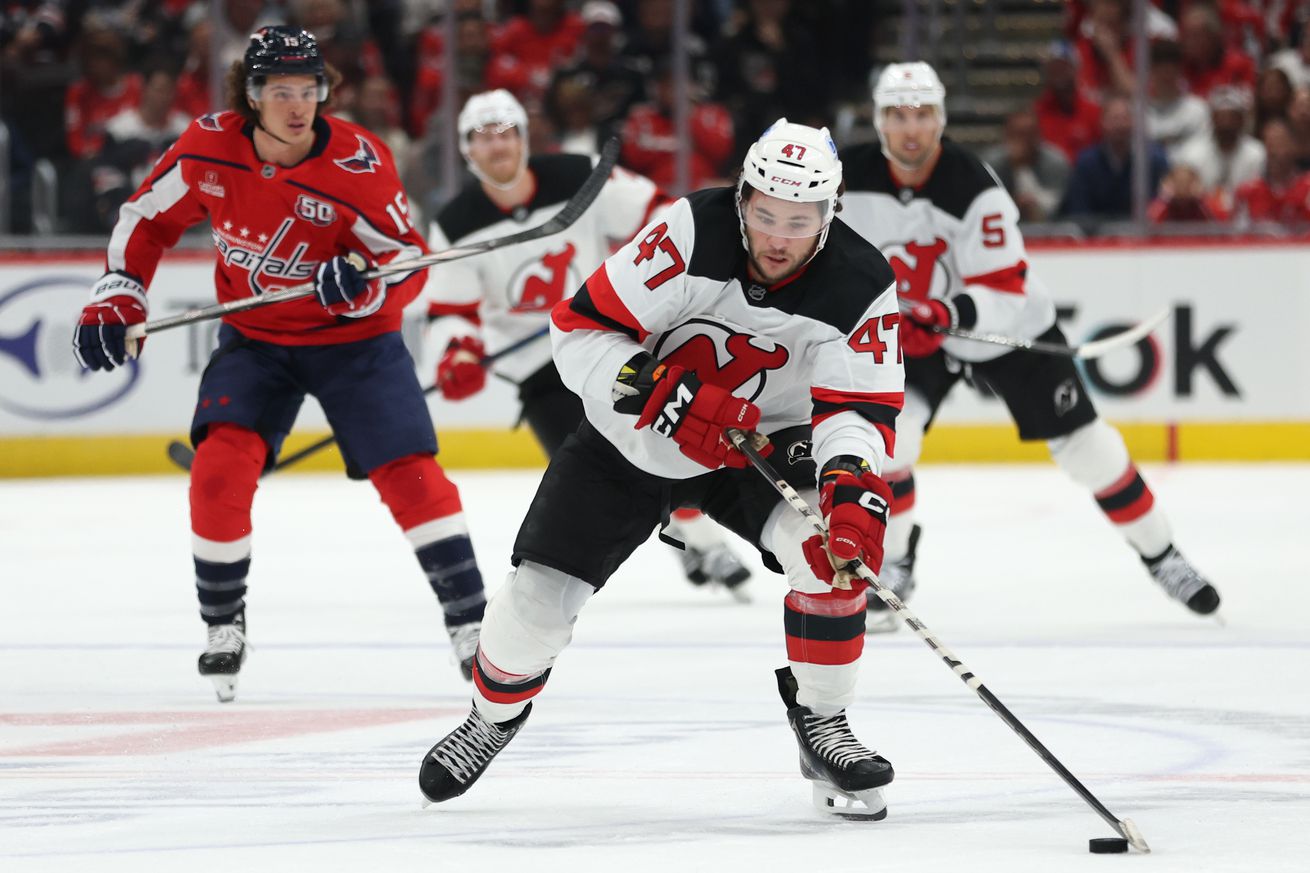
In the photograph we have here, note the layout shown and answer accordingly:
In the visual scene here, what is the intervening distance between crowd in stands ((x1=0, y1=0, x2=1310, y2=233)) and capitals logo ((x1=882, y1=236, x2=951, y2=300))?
12.6ft

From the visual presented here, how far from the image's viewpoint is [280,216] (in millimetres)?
4270

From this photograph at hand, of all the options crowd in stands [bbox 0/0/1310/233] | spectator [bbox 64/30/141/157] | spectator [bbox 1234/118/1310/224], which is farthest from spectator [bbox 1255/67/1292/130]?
spectator [bbox 64/30/141/157]

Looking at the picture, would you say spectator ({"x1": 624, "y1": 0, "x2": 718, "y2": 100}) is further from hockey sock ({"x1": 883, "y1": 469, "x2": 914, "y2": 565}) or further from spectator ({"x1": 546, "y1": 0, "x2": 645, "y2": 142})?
hockey sock ({"x1": 883, "y1": 469, "x2": 914, "y2": 565})

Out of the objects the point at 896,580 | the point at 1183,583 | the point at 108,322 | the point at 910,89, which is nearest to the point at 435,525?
the point at 108,322

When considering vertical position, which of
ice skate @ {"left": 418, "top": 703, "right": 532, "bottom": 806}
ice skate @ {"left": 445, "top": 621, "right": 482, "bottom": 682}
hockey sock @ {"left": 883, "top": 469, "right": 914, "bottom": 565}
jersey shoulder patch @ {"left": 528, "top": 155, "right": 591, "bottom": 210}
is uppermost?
jersey shoulder patch @ {"left": 528, "top": 155, "right": 591, "bottom": 210}

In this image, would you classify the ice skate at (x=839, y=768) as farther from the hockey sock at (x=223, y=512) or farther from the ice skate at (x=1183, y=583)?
the ice skate at (x=1183, y=583)

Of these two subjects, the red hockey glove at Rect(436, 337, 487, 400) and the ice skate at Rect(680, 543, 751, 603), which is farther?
the ice skate at Rect(680, 543, 751, 603)

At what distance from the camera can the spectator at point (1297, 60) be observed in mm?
9289

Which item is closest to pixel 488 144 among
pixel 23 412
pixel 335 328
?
pixel 335 328

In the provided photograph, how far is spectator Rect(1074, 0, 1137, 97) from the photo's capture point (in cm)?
901

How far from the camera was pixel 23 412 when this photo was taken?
884 centimetres

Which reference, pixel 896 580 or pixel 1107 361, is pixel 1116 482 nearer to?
pixel 896 580

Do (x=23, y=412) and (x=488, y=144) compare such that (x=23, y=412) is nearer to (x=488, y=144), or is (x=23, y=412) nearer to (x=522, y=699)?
(x=488, y=144)

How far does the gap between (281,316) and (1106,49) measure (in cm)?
565
